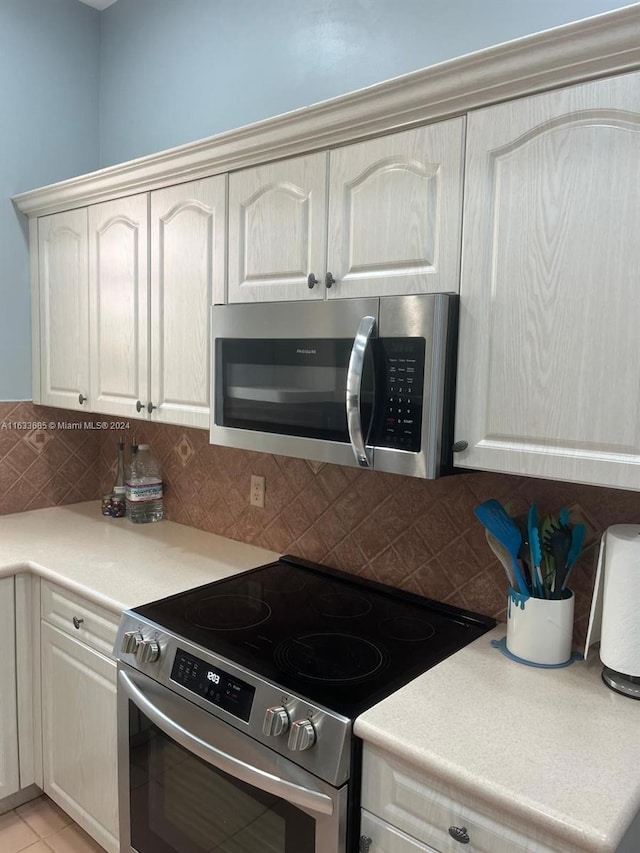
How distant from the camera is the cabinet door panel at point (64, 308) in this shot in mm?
2344

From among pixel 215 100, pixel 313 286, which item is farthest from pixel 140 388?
pixel 215 100

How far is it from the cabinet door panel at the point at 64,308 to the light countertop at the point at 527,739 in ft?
5.56

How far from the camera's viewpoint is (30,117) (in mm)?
2543

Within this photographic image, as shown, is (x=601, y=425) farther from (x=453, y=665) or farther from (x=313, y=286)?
(x=313, y=286)

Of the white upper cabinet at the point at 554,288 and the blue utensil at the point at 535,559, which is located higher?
the white upper cabinet at the point at 554,288

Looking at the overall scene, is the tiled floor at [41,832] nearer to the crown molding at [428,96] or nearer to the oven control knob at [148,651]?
the oven control knob at [148,651]

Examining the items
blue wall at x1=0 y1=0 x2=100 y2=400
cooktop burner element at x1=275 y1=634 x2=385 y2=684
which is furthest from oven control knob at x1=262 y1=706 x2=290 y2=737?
blue wall at x1=0 y1=0 x2=100 y2=400

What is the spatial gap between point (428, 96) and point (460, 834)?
1391mm

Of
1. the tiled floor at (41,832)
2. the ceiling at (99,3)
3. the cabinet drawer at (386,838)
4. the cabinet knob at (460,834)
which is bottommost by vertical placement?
the tiled floor at (41,832)

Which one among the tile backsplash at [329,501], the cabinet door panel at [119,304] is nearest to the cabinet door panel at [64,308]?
the cabinet door panel at [119,304]

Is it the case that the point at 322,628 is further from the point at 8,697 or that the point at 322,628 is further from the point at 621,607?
the point at 8,697

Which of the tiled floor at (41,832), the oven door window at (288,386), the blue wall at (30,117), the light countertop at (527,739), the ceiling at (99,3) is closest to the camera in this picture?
the light countertop at (527,739)

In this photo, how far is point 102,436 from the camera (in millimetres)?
2896

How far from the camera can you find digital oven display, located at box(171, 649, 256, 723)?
A: 1344mm
